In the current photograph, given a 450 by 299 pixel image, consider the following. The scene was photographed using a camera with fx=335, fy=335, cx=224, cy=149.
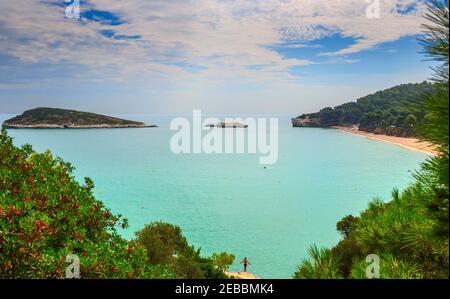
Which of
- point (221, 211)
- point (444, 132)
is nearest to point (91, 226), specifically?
point (444, 132)

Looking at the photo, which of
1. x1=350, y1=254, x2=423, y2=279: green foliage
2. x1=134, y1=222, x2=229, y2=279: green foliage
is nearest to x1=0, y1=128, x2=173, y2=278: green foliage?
x1=350, y1=254, x2=423, y2=279: green foliage

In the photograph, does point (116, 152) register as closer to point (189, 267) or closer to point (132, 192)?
point (132, 192)

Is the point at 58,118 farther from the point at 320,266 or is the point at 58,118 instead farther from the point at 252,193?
the point at 320,266

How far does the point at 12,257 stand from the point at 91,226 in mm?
1950

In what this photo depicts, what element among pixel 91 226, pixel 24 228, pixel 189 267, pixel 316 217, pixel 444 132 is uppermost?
pixel 444 132

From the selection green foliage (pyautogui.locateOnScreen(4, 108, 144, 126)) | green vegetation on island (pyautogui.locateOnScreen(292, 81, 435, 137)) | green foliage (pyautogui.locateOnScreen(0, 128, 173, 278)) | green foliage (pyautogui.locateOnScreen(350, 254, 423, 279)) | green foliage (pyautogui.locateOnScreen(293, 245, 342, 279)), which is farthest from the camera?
green foliage (pyautogui.locateOnScreen(4, 108, 144, 126))

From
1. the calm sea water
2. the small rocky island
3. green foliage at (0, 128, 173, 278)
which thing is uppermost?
the small rocky island

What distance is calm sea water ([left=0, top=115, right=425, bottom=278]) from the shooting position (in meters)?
25.4

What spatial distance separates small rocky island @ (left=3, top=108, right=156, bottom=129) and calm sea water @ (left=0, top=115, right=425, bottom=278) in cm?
7951

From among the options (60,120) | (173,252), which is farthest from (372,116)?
(60,120)

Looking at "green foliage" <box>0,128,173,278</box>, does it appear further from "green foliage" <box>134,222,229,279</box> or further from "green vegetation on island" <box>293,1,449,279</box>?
"green foliage" <box>134,222,229,279</box>

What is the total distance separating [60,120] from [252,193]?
130 meters

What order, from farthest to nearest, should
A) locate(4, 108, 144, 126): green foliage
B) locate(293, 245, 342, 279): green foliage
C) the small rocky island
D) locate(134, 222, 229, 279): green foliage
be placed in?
locate(4, 108, 144, 126): green foliage → the small rocky island → locate(134, 222, 229, 279): green foliage → locate(293, 245, 342, 279): green foliage

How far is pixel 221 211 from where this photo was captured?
33.1 m
